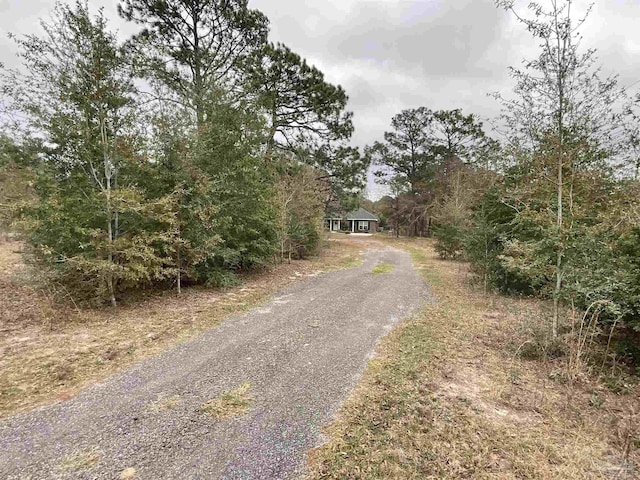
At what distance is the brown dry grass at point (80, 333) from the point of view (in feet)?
11.2

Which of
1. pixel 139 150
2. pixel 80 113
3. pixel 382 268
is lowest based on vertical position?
pixel 382 268

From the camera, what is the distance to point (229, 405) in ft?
9.96

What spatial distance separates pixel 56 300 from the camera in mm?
6133

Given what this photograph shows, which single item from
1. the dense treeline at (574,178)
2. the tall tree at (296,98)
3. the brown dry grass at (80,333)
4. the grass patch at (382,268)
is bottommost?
A: the brown dry grass at (80,333)

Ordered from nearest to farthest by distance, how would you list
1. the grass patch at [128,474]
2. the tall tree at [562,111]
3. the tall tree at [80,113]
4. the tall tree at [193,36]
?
the grass patch at [128,474] → the tall tree at [562,111] → the tall tree at [80,113] → the tall tree at [193,36]

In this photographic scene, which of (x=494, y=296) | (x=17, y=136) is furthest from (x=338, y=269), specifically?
(x=17, y=136)

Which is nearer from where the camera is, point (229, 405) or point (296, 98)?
point (229, 405)

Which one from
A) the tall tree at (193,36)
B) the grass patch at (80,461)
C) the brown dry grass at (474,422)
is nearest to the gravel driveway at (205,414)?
the grass patch at (80,461)

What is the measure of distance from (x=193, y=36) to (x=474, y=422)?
13.7 m

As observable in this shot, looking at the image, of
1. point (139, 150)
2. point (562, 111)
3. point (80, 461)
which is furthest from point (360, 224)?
point (80, 461)

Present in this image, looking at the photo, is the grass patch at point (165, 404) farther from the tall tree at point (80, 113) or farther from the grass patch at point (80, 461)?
the tall tree at point (80, 113)

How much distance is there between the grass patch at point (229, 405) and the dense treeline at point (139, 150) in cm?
380

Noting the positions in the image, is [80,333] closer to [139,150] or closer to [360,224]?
[139,150]

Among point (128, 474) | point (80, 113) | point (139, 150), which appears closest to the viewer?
point (128, 474)
